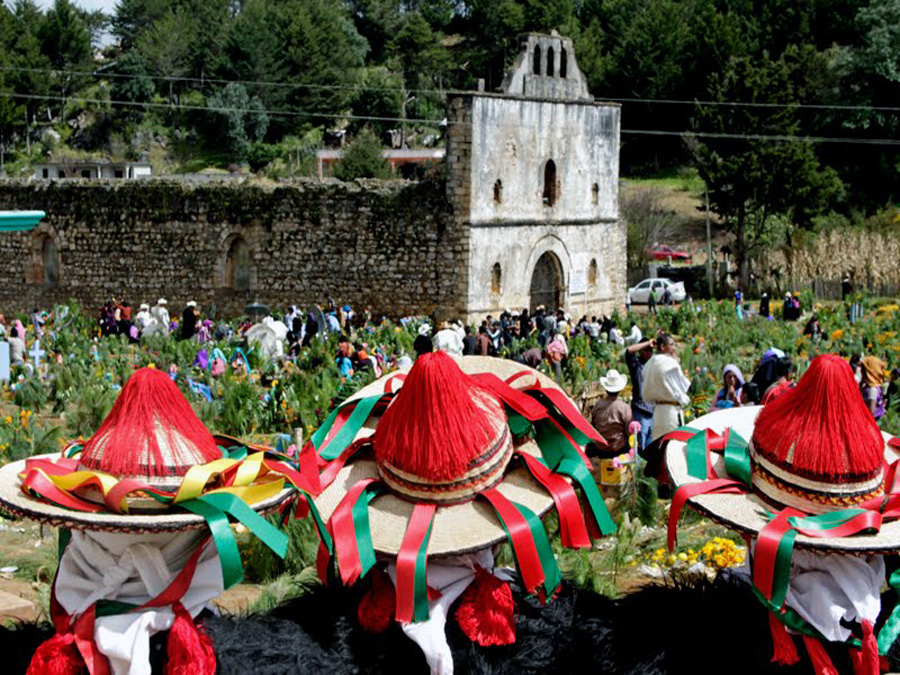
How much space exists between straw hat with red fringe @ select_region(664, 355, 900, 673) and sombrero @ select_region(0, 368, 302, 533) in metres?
1.72

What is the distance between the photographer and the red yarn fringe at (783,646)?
187 inches

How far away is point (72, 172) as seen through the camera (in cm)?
4791

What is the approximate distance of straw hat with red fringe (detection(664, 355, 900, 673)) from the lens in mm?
4578

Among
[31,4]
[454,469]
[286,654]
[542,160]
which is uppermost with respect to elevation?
[31,4]

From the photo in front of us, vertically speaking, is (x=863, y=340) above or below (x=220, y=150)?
below

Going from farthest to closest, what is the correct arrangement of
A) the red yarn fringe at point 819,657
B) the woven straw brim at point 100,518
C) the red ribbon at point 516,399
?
the red ribbon at point 516,399 → the red yarn fringe at point 819,657 → the woven straw brim at point 100,518

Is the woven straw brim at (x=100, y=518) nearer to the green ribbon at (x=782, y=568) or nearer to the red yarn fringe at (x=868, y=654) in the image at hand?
the green ribbon at (x=782, y=568)

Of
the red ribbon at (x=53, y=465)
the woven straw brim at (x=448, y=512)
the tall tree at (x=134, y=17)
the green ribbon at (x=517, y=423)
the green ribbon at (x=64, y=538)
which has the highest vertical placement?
the tall tree at (x=134, y=17)

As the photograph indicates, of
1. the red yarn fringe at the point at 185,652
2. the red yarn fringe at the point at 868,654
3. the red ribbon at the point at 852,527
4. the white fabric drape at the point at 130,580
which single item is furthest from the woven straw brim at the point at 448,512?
the red yarn fringe at the point at 868,654

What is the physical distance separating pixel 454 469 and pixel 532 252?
20.7 m

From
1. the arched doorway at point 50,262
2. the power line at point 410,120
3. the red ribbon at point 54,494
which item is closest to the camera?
the red ribbon at point 54,494

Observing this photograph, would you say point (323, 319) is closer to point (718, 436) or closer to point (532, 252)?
point (532, 252)

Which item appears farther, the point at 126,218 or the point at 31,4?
the point at 31,4

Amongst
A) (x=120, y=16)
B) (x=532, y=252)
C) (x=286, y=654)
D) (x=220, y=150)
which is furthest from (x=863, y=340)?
(x=120, y=16)
